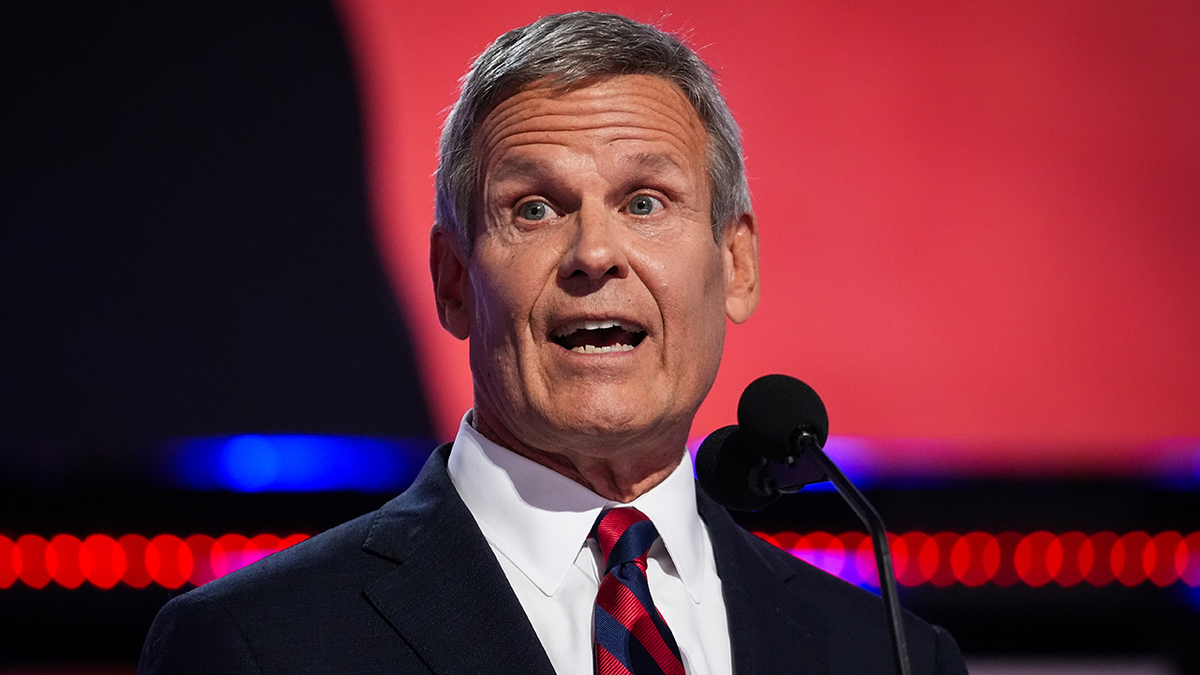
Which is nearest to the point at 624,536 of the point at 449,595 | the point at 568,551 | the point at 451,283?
the point at 568,551

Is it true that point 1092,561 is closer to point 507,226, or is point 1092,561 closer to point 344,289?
point 344,289

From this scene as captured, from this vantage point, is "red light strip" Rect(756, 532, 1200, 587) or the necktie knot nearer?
the necktie knot

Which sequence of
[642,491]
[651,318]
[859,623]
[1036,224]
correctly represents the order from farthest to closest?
[1036,224] < [859,623] < [642,491] < [651,318]

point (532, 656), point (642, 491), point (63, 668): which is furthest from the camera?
point (63, 668)

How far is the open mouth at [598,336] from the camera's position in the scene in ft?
4.75

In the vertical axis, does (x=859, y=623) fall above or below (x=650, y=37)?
below

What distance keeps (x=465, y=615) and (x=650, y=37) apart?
79 cm

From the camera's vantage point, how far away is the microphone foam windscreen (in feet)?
3.99

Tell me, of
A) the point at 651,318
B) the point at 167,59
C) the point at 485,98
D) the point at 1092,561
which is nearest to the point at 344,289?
the point at 167,59

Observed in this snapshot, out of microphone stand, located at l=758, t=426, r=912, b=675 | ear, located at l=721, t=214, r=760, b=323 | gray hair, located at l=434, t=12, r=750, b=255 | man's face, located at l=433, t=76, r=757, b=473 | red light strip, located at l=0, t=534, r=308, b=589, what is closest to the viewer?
microphone stand, located at l=758, t=426, r=912, b=675

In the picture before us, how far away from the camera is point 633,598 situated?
1411 millimetres

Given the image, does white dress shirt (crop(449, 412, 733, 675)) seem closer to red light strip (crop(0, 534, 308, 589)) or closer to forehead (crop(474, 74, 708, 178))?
forehead (crop(474, 74, 708, 178))

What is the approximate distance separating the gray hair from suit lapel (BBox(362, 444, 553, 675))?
1.22 ft

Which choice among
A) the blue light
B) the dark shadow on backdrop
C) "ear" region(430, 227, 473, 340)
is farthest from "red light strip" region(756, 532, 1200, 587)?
"ear" region(430, 227, 473, 340)
